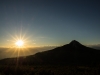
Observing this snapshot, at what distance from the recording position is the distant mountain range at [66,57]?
48062 mm

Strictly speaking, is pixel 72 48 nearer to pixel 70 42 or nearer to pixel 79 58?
pixel 70 42

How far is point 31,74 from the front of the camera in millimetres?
18219

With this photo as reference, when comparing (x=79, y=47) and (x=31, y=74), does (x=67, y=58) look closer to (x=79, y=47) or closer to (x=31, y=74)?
(x=79, y=47)

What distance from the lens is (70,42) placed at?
249 feet

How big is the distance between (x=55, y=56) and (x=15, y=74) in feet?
130

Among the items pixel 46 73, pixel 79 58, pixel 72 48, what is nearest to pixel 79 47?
pixel 72 48

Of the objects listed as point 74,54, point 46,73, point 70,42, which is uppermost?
point 70,42

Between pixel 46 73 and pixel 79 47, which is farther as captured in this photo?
pixel 79 47

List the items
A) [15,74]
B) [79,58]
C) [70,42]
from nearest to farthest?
[15,74] < [79,58] < [70,42]

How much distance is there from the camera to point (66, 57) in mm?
56406

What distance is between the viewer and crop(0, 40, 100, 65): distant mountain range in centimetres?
4806

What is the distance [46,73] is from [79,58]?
36.6 m

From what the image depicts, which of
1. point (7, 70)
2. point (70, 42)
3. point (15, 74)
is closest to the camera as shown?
point (15, 74)

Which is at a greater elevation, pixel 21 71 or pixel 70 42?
pixel 70 42
